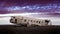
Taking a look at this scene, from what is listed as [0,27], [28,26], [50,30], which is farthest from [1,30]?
[50,30]

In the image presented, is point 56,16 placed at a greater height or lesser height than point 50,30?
greater

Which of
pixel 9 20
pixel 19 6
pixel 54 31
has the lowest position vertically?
pixel 54 31

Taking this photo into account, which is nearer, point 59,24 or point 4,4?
point 59,24

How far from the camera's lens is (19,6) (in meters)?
1.32

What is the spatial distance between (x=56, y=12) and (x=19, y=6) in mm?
383

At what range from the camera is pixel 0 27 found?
123 cm

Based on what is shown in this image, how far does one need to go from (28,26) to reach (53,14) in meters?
0.28

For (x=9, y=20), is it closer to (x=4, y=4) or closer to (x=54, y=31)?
(x=4, y=4)

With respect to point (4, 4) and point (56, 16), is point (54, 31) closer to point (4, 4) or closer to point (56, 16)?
point (56, 16)

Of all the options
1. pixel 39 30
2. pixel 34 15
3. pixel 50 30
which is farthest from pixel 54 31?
pixel 34 15

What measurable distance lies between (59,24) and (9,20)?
19.0 inches

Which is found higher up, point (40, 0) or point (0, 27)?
point (40, 0)

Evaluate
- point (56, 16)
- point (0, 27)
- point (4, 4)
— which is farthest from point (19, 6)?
point (56, 16)

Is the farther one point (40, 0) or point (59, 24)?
point (40, 0)
